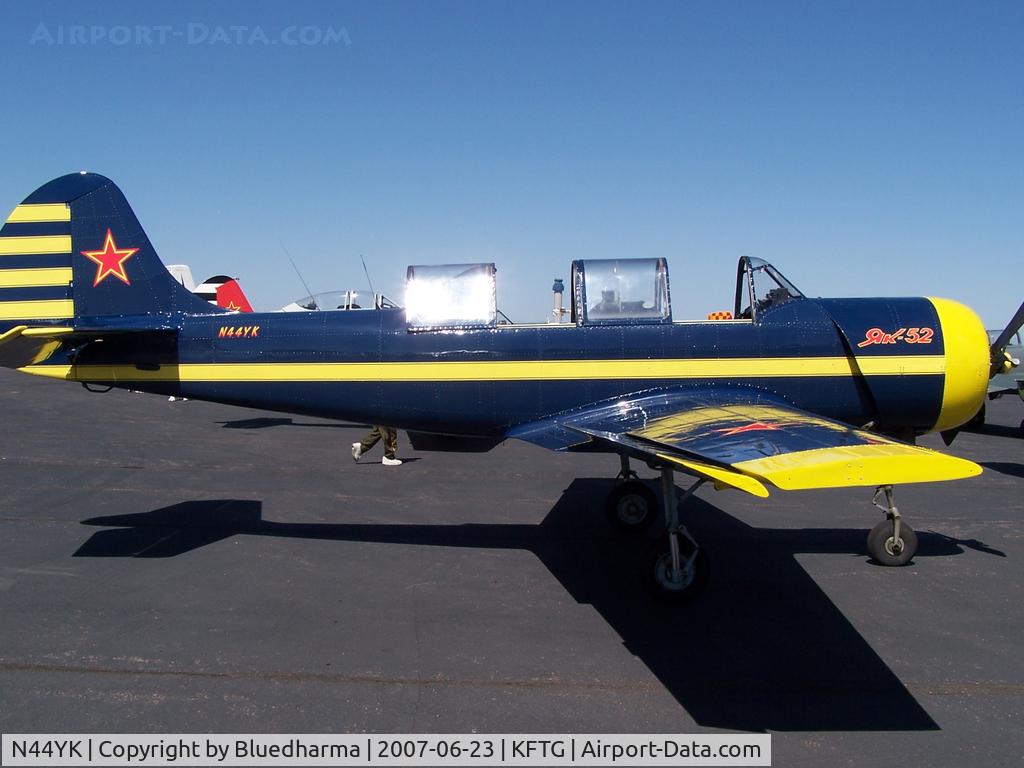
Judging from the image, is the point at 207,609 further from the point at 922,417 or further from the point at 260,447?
the point at 260,447

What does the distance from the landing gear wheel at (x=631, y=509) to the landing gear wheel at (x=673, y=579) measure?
188 cm

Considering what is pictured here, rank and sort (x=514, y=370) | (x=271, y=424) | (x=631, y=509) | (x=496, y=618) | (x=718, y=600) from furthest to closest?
(x=271, y=424), (x=631, y=509), (x=514, y=370), (x=718, y=600), (x=496, y=618)

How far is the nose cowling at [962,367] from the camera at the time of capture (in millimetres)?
6496

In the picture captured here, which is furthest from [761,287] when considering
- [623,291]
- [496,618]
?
[496,618]

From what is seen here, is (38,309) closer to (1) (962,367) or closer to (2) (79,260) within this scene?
(2) (79,260)

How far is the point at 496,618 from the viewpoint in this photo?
17.5 ft

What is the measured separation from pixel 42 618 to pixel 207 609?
3.64 feet

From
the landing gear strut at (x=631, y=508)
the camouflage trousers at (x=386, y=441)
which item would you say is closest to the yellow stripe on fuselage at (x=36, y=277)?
the camouflage trousers at (x=386, y=441)

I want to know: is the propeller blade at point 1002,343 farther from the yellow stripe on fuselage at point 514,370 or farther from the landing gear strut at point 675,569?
the landing gear strut at point 675,569

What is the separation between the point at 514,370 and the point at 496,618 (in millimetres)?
2316

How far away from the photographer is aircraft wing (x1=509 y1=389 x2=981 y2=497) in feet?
12.3

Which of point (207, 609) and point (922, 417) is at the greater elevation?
point (922, 417)

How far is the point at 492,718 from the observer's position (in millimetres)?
3953

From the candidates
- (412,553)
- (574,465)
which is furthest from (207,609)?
(574,465)
